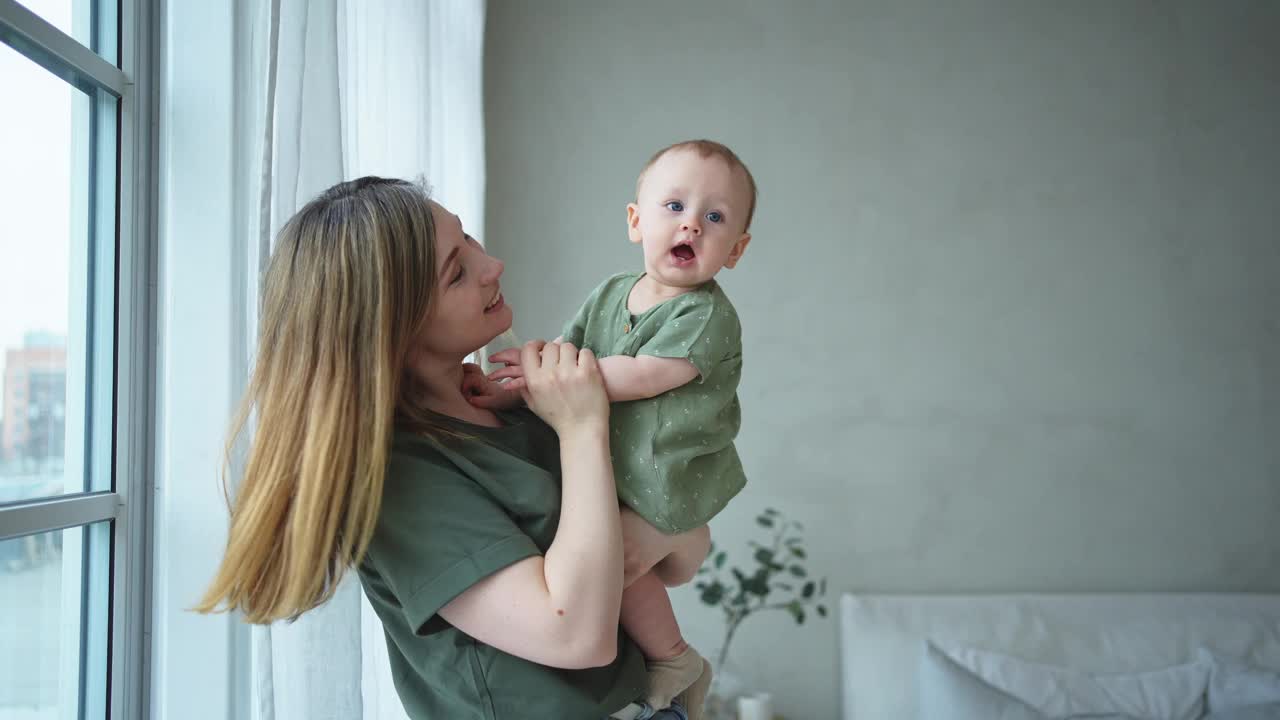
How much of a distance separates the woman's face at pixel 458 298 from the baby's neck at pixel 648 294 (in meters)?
0.22

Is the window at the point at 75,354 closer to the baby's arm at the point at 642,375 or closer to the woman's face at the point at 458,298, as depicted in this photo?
the woman's face at the point at 458,298

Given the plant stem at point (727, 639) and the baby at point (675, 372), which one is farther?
the plant stem at point (727, 639)

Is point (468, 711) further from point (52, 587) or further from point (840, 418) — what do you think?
point (840, 418)

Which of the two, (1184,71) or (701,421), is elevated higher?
(1184,71)

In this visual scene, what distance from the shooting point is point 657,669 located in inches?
42.6

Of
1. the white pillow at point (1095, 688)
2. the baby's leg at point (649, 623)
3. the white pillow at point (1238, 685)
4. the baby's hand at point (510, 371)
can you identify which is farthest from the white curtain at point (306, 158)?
the white pillow at point (1238, 685)

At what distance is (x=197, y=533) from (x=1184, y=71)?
3.29 meters

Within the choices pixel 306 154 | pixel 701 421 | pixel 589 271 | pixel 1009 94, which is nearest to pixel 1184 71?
pixel 1009 94

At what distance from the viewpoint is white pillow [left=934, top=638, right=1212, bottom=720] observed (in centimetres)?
251

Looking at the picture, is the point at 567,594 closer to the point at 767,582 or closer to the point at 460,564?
the point at 460,564

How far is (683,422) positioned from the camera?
105 centimetres

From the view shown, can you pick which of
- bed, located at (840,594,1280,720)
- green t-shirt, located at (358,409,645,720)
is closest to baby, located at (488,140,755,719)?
green t-shirt, located at (358,409,645,720)

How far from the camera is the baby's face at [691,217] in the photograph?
112cm

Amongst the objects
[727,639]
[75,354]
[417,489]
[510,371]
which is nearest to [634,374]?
[510,371]
